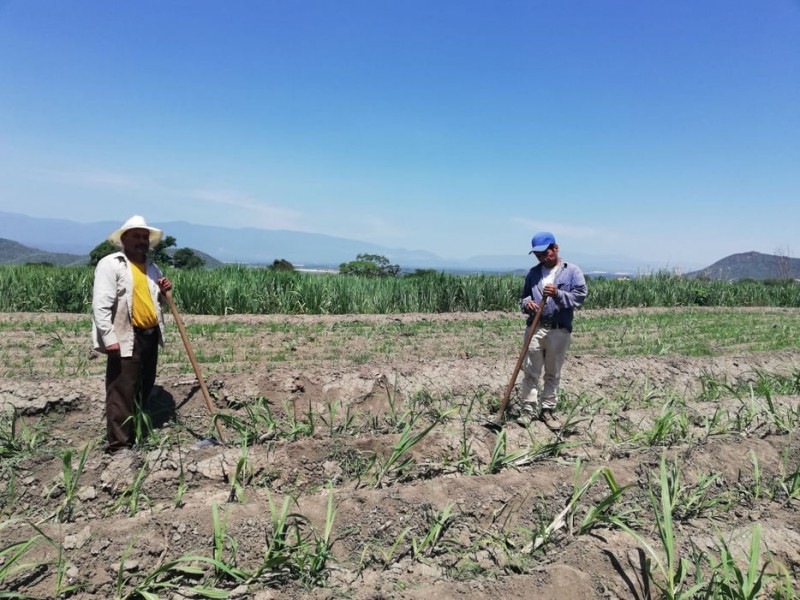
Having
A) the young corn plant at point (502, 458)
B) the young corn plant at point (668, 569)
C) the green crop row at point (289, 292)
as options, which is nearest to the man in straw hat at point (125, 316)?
the young corn plant at point (502, 458)

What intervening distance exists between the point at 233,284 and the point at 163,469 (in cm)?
874

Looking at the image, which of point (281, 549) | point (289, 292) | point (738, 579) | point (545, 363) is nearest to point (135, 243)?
point (281, 549)

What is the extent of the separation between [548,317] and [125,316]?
3.59 metres

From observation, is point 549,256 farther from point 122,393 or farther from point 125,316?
point 122,393

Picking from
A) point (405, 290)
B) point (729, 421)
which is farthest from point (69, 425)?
point (405, 290)

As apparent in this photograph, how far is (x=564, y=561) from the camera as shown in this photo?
107 inches

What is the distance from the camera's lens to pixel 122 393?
13.1ft

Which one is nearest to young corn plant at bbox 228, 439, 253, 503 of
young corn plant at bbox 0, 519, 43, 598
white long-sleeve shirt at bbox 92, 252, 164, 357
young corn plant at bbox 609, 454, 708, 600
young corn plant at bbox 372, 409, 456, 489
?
young corn plant at bbox 372, 409, 456, 489

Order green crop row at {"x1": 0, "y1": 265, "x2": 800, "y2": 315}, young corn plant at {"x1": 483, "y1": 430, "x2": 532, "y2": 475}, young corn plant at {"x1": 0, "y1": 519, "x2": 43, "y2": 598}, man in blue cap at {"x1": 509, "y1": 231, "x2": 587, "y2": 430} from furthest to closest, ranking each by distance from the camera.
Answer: green crop row at {"x1": 0, "y1": 265, "x2": 800, "y2": 315} < man in blue cap at {"x1": 509, "y1": 231, "x2": 587, "y2": 430} < young corn plant at {"x1": 483, "y1": 430, "x2": 532, "y2": 475} < young corn plant at {"x1": 0, "y1": 519, "x2": 43, "y2": 598}

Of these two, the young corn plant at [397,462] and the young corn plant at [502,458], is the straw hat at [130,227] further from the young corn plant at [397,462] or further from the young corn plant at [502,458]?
the young corn plant at [502,458]

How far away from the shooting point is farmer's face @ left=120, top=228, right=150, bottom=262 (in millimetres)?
3998

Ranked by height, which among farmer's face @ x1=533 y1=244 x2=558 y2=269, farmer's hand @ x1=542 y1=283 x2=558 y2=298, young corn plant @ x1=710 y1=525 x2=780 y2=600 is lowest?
young corn plant @ x1=710 y1=525 x2=780 y2=600

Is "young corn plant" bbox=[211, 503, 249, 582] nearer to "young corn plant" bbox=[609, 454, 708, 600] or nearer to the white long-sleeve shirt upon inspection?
the white long-sleeve shirt

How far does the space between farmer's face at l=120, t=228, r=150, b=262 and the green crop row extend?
7.82 meters
